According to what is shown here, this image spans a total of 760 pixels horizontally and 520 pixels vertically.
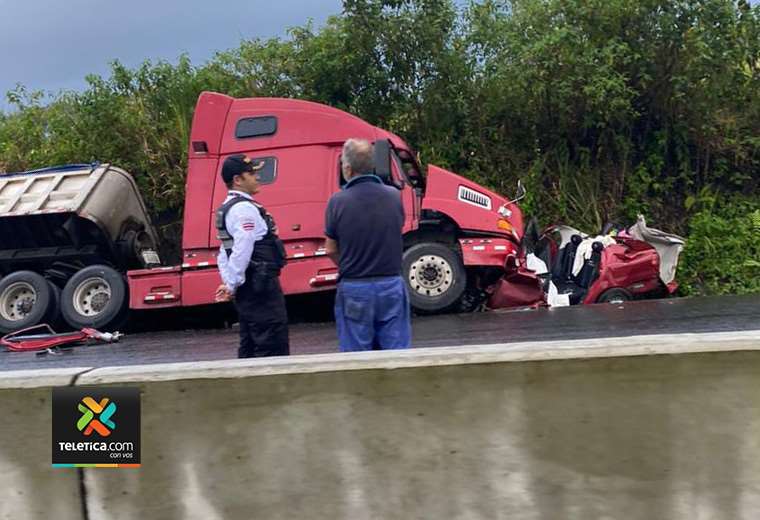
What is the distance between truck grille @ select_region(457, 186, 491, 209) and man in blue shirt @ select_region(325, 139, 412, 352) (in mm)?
6427

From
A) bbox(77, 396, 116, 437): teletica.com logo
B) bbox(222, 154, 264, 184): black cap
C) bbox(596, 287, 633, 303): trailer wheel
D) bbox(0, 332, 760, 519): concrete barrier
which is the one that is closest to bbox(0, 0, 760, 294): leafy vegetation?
bbox(596, 287, 633, 303): trailer wheel

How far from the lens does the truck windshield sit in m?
11.0

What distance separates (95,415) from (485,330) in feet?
21.3

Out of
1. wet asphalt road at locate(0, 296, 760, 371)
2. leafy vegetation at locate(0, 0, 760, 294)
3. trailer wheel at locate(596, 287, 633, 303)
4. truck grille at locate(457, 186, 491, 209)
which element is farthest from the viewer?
leafy vegetation at locate(0, 0, 760, 294)

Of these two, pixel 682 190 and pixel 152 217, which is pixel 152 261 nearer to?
pixel 152 217

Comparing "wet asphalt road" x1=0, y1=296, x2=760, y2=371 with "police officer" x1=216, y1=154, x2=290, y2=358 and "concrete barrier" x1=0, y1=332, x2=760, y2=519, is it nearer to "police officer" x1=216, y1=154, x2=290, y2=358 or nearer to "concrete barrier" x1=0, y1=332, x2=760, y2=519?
"police officer" x1=216, y1=154, x2=290, y2=358

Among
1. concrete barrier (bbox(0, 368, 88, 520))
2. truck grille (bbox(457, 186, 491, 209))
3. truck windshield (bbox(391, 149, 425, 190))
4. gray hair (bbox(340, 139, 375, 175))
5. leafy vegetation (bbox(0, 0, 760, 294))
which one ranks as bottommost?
concrete barrier (bbox(0, 368, 88, 520))

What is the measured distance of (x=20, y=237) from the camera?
38.1 feet

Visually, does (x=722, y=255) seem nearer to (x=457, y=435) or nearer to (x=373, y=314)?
(x=373, y=314)

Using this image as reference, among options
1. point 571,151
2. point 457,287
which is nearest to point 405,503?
point 457,287

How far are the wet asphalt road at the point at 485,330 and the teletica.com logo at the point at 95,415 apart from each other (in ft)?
16.7

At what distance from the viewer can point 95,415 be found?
308 centimetres

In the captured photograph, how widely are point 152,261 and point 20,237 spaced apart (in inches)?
76.3

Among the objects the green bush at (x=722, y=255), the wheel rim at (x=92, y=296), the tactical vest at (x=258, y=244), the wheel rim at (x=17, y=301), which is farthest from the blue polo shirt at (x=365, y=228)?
the green bush at (x=722, y=255)
